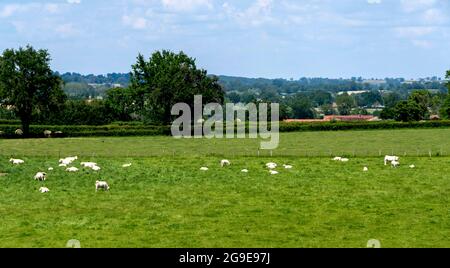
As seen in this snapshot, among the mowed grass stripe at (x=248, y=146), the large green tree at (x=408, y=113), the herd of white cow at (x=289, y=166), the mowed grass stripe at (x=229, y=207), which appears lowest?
the mowed grass stripe at (x=248, y=146)

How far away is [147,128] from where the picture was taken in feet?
315

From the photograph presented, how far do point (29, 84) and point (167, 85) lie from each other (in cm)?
2150

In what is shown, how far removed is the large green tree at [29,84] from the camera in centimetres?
9181

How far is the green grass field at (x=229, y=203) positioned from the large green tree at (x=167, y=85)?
144ft

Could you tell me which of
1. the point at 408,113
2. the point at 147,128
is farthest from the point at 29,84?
the point at 408,113

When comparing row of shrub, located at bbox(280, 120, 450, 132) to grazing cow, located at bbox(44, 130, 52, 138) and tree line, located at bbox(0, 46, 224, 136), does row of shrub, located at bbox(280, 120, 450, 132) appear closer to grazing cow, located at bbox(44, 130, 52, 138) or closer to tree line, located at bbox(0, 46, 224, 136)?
tree line, located at bbox(0, 46, 224, 136)

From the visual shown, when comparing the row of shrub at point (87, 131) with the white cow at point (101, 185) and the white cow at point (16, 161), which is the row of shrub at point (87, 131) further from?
the white cow at point (101, 185)

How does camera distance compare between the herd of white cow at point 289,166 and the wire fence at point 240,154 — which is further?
the wire fence at point 240,154

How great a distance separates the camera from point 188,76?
108 meters

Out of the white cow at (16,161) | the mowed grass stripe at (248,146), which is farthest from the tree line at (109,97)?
the white cow at (16,161)

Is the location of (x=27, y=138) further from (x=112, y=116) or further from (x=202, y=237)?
(x=202, y=237)

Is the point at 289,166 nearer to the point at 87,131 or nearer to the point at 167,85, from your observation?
the point at 87,131
